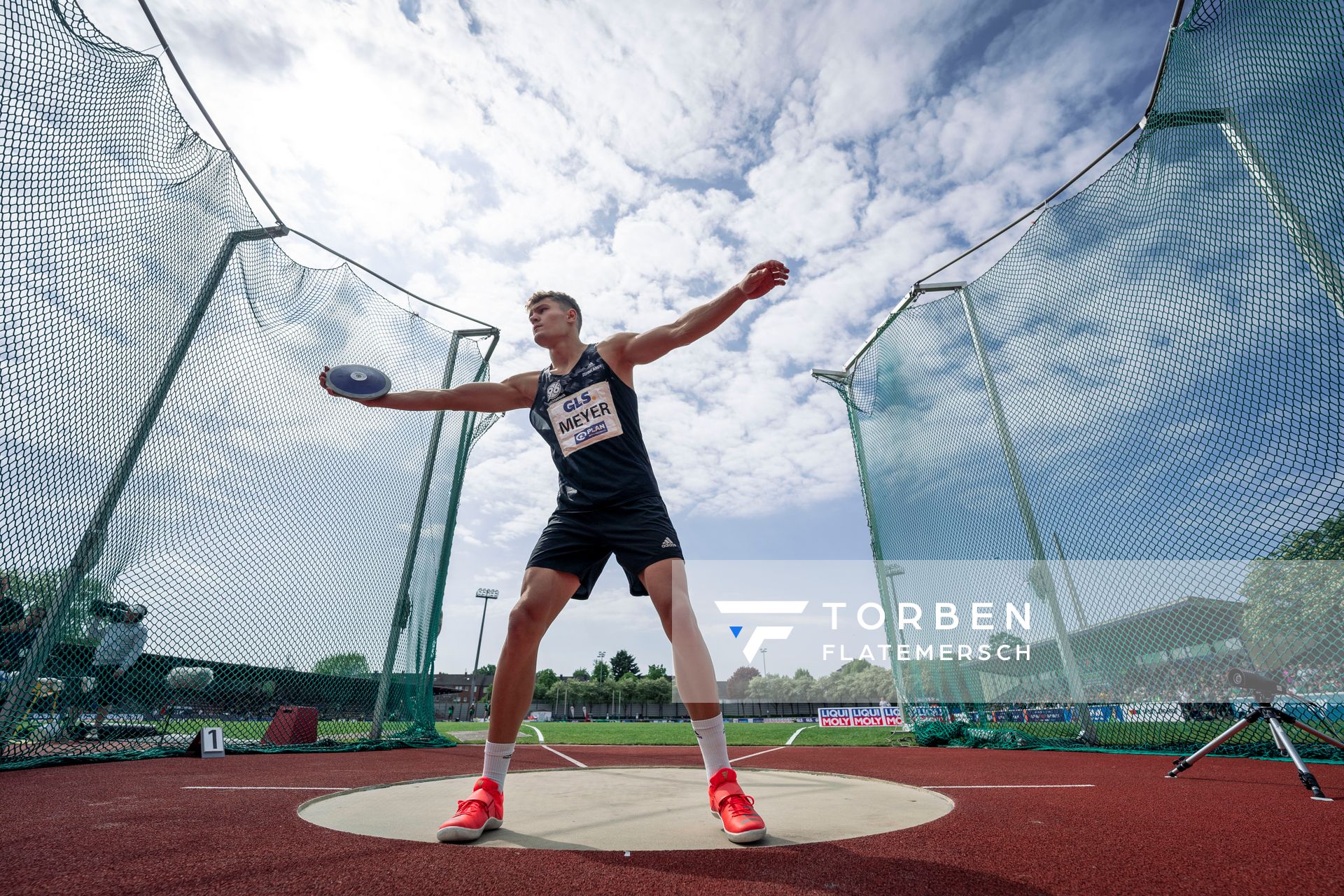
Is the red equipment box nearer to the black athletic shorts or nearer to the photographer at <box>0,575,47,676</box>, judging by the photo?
the photographer at <box>0,575,47,676</box>

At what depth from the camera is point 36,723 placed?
13.9 ft

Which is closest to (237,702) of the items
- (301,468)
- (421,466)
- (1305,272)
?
(301,468)

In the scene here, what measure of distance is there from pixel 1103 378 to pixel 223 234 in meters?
7.68

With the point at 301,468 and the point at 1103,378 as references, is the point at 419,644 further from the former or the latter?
the point at 1103,378

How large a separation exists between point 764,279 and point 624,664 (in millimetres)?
113527

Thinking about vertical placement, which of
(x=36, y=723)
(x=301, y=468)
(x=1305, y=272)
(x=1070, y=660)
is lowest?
(x=36, y=723)

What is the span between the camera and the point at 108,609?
442 cm

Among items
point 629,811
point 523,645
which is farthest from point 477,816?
point 629,811

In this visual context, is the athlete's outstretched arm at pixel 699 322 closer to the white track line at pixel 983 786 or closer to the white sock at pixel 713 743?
the white sock at pixel 713 743

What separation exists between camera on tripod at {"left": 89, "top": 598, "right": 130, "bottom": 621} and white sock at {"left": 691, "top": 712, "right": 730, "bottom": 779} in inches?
175

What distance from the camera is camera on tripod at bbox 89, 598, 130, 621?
14.1 ft

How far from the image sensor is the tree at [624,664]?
351ft

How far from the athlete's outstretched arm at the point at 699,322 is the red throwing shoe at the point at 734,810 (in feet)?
5.05

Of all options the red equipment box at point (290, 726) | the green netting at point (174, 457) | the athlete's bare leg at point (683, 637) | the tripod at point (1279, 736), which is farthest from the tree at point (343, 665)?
the tripod at point (1279, 736)
